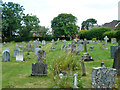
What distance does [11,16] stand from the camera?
4947cm

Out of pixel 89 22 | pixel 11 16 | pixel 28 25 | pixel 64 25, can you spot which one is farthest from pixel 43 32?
pixel 89 22

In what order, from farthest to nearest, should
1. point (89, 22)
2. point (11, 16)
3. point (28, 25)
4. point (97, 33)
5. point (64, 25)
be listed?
point (89, 22)
point (64, 25)
point (28, 25)
point (11, 16)
point (97, 33)

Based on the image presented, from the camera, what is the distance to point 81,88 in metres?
6.48

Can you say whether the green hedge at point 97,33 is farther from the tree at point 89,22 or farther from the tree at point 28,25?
the tree at point 89,22

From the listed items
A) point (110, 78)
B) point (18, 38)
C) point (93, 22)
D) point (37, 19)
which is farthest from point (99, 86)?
point (93, 22)

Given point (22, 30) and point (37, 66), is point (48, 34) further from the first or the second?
point (37, 66)

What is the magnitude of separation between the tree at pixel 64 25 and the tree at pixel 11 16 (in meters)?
13.0

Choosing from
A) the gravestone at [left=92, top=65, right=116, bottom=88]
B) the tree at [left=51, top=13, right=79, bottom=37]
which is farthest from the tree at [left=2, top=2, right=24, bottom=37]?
the gravestone at [left=92, top=65, right=116, bottom=88]

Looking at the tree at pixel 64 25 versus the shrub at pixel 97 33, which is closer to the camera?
the shrub at pixel 97 33

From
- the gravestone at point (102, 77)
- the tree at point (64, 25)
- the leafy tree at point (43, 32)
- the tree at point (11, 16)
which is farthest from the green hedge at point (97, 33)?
the gravestone at point (102, 77)

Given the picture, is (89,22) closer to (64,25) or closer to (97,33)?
(64,25)

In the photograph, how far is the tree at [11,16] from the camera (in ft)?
161

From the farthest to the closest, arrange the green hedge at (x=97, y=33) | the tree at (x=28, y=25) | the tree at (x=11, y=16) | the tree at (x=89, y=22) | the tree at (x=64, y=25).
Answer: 1. the tree at (x=89, y=22)
2. the tree at (x=64, y=25)
3. the tree at (x=28, y=25)
4. the tree at (x=11, y=16)
5. the green hedge at (x=97, y=33)

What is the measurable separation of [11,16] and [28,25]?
6.14 meters
